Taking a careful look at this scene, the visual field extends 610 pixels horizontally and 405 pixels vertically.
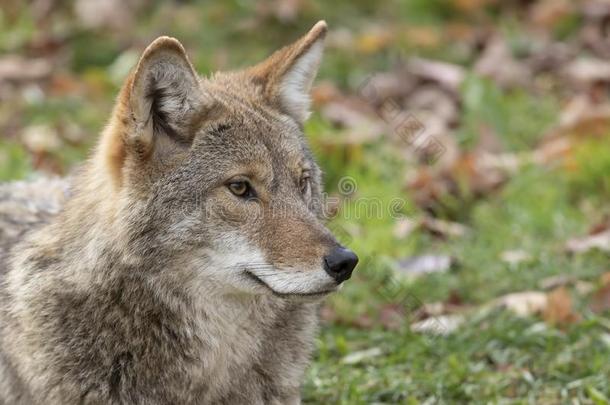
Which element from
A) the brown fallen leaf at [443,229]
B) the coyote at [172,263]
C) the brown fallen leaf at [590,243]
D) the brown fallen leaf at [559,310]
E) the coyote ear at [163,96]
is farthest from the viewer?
the brown fallen leaf at [443,229]

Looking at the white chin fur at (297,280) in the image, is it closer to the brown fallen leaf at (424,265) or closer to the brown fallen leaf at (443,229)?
the brown fallen leaf at (424,265)

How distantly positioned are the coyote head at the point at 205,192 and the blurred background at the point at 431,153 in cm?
134

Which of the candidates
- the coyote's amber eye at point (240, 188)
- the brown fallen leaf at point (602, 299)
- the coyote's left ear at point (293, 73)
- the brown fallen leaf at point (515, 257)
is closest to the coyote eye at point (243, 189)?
the coyote's amber eye at point (240, 188)

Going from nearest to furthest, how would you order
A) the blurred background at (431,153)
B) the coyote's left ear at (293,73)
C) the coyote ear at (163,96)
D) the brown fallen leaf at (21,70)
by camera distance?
1. the coyote ear at (163,96)
2. the coyote's left ear at (293,73)
3. the blurred background at (431,153)
4. the brown fallen leaf at (21,70)

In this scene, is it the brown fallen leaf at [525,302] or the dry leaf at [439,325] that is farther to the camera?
the brown fallen leaf at [525,302]

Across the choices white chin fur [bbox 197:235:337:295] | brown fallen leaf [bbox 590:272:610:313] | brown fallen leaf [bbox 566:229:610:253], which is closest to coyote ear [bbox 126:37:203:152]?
white chin fur [bbox 197:235:337:295]

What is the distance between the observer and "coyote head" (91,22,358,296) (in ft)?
13.5

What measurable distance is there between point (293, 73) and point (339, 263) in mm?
1162

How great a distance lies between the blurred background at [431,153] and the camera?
223 inches

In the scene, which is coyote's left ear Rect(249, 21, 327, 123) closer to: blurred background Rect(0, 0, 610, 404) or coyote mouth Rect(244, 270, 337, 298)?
coyote mouth Rect(244, 270, 337, 298)

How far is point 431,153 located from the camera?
8688mm

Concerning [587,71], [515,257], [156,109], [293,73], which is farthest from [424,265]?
[587,71]

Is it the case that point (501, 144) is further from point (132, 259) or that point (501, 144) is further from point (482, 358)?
point (132, 259)

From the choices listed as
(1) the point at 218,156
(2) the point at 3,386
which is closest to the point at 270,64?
(1) the point at 218,156
